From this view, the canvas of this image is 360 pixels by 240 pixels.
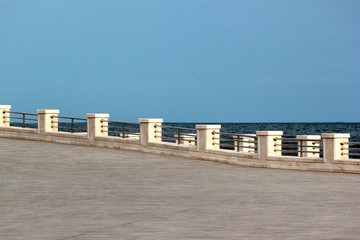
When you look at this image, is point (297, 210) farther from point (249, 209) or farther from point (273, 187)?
point (273, 187)

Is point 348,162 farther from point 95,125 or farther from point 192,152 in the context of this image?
point 95,125

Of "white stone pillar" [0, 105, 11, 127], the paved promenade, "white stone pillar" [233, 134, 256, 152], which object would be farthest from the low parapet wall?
"white stone pillar" [0, 105, 11, 127]

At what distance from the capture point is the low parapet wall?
2359cm

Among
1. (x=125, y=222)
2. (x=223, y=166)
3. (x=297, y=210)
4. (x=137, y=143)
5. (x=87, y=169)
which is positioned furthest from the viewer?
(x=137, y=143)

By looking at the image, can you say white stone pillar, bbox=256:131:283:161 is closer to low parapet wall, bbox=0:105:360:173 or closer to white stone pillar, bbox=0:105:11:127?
low parapet wall, bbox=0:105:360:173

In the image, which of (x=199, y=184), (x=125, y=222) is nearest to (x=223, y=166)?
(x=199, y=184)

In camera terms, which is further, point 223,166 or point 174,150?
point 174,150

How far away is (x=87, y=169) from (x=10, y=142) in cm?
1266

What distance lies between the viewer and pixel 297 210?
44.7ft

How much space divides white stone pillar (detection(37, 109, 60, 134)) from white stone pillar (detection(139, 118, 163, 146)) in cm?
738

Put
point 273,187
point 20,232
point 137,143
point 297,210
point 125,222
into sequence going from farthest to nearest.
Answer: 1. point 137,143
2. point 273,187
3. point 297,210
4. point 125,222
5. point 20,232

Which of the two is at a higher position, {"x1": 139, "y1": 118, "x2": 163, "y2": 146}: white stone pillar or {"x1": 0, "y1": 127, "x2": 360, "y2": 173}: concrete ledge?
{"x1": 139, "y1": 118, "x2": 163, "y2": 146}: white stone pillar

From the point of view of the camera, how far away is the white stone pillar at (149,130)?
1181 inches

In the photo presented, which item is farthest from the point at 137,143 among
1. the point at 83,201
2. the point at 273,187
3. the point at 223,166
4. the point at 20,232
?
the point at 20,232
